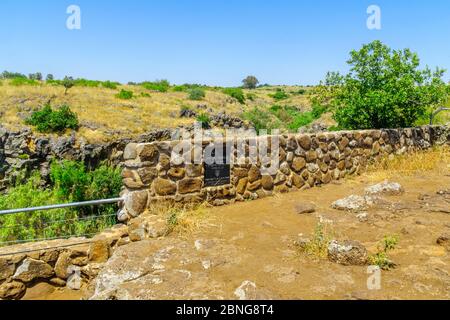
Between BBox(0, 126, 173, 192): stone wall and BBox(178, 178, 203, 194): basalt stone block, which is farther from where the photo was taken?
BBox(0, 126, 173, 192): stone wall

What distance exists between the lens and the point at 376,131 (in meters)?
9.59

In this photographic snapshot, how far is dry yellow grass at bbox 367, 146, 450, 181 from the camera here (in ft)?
29.5

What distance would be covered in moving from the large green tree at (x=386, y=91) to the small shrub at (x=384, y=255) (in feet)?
23.5

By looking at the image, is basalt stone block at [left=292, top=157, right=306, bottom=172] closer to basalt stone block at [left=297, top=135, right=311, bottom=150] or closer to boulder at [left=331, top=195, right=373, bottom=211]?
basalt stone block at [left=297, top=135, right=311, bottom=150]

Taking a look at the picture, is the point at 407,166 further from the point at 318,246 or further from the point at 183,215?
the point at 183,215

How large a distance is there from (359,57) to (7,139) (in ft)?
50.8

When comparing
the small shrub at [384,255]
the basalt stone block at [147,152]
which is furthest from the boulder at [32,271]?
the small shrub at [384,255]

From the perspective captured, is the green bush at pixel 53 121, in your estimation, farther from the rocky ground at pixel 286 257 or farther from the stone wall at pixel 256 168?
the rocky ground at pixel 286 257

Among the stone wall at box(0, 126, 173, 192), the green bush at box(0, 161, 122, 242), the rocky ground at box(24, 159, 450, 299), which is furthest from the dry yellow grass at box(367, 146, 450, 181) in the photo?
the stone wall at box(0, 126, 173, 192)

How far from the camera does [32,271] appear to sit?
5.08m

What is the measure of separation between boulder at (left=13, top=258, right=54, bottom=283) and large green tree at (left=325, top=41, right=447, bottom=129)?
31.8 feet

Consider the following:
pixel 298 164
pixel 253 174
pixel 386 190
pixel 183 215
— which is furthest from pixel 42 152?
pixel 386 190
